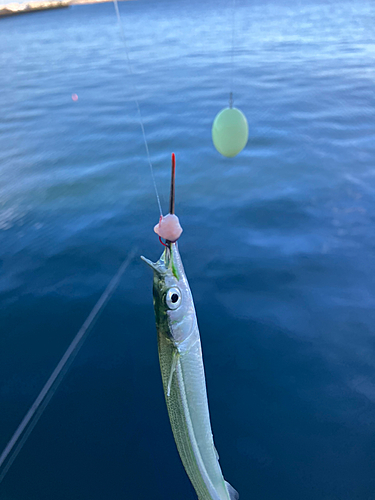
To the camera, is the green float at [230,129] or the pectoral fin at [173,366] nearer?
the pectoral fin at [173,366]

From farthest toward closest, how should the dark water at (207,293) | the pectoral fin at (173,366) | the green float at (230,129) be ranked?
the green float at (230,129) < the dark water at (207,293) < the pectoral fin at (173,366)

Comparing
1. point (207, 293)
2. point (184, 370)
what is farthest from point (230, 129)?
point (184, 370)

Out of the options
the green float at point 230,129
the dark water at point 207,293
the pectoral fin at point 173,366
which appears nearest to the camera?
the pectoral fin at point 173,366

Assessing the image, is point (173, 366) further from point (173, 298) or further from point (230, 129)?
point (230, 129)

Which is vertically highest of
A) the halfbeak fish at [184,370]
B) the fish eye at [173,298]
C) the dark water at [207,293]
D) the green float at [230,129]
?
the green float at [230,129]

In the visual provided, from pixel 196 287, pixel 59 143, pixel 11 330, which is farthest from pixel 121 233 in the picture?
pixel 59 143

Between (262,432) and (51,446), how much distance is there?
205cm

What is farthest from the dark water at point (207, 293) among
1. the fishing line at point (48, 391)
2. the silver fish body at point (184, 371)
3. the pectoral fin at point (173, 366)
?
the pectoral fin at point (173, 366)

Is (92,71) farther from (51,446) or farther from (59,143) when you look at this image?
(51,446)

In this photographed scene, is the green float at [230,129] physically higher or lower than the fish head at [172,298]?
higher

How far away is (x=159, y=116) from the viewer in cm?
1190

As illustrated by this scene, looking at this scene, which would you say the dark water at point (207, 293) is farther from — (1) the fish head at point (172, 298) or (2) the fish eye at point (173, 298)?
(2) the fish eye at point (173, 298)

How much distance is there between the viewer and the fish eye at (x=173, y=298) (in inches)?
87.7

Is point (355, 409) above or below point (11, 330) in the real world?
below
